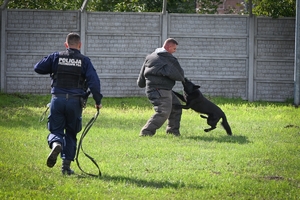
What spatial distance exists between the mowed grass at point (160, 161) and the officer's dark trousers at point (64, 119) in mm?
360

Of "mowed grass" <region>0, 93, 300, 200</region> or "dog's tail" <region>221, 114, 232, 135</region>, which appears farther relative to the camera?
"dog's tail" <region>221, 114, 232, 135</region>

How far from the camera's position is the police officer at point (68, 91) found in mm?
9273

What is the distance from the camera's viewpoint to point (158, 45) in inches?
826

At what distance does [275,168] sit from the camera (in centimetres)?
1023

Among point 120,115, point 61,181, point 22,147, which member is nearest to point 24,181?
point 61,181

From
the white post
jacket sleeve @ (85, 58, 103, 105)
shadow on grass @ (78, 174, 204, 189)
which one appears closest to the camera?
shadow on grass @ (78, 174, 204, 189)

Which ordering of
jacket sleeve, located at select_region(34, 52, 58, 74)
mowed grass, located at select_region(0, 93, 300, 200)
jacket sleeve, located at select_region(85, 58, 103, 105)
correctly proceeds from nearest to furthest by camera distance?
mowed grass, located at select_region(0, 93, 300, 200) → jacket sleeve, located at select_region(85, 58, 103, 105) → jacket sleeve, located at select_region(34, 52, 58, 74)

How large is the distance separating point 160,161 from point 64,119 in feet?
5.76

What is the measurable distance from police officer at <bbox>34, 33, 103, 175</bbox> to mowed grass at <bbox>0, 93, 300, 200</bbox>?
0.42 metres

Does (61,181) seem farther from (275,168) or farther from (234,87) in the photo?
(234,87)

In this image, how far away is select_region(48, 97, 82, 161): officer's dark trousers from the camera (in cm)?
927

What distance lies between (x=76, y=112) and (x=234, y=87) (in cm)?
1243

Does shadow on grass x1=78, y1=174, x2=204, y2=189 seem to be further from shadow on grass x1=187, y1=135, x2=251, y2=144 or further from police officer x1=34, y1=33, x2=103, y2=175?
shadow on grass x1=187, y1=135, x2=251, y2=144

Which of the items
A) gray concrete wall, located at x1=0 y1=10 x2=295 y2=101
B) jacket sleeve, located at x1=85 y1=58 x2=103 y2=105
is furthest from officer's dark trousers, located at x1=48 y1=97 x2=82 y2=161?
gray concrete wall, located at x1=0 y1=10 x2=295 y2=101
